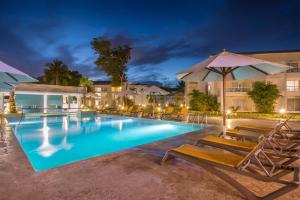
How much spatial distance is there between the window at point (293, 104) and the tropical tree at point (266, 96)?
535cm

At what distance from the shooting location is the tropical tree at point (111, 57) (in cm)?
3101

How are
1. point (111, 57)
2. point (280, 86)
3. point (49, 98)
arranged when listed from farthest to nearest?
point (111, 57) < point (49, 98) < point (280, 86)

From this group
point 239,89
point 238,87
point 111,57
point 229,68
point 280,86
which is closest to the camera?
point 229,68

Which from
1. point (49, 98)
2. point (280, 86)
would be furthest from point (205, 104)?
point (49, 98)

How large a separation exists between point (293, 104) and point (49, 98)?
3584 centimetres

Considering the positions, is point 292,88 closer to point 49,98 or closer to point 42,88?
point 42,88

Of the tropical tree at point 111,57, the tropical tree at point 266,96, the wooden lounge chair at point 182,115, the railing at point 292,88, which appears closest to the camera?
the wooden lounge chair at point 182,115

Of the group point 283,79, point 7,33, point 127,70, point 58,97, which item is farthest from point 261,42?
point 7,33

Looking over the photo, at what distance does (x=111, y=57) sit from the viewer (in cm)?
3114

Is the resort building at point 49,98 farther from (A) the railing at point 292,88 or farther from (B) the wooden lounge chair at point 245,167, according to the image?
(A) the railing at point 292,88

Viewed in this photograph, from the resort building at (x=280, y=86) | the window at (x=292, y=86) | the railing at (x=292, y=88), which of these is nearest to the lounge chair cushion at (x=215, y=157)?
the resort building at (x=280, y=86)

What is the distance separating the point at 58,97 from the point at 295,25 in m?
43.9

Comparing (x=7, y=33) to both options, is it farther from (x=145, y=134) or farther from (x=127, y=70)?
(x=145, y=134)

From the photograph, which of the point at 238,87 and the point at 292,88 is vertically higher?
the point at 238,87
